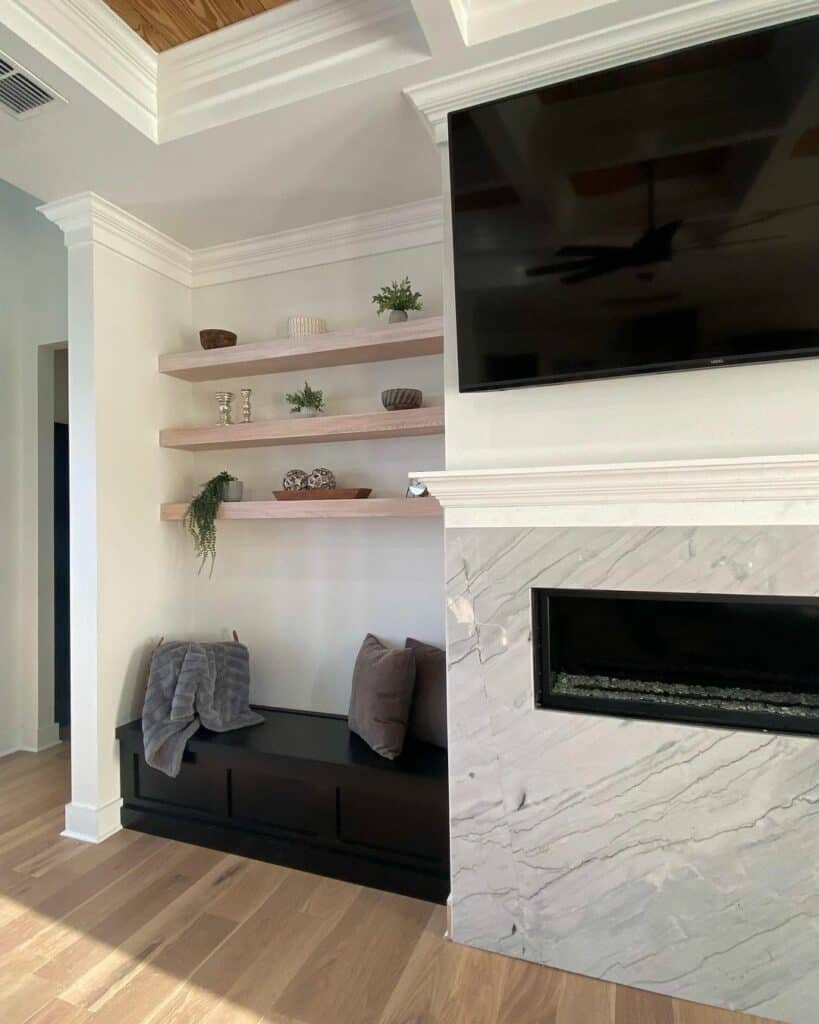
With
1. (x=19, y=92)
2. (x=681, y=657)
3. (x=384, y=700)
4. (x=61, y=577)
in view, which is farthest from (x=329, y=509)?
(x=61, y=577)

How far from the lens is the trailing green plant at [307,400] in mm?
2602

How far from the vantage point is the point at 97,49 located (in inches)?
72.1

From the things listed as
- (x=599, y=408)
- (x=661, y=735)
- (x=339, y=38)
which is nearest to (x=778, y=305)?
(x=599, y=408)

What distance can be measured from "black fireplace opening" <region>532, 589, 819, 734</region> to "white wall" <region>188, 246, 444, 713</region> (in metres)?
0.73

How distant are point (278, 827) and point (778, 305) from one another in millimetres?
2347

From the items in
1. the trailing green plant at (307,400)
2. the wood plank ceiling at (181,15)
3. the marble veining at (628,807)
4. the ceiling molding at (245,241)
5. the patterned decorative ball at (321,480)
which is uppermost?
the wood plank ceiling at (181,15)

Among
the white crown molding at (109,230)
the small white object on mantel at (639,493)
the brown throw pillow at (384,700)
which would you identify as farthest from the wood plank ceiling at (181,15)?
the brown throw pillow at (384,700)

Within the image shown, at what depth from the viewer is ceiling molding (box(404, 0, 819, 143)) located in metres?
1.53

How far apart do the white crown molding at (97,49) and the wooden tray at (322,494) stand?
1393 millimetres

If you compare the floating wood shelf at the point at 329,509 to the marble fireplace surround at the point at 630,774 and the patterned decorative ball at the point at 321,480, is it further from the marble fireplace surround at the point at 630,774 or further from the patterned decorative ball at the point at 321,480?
the marble fireplace surround at the point at 630,774

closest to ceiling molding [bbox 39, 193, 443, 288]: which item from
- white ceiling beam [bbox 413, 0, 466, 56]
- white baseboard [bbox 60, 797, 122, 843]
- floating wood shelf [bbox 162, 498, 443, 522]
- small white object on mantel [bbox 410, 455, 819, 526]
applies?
white ceiling beam [bbox 413, 0, 466, 56]

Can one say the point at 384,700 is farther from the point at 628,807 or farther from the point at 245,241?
the point at 245,241

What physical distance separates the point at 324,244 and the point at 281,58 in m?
0.88

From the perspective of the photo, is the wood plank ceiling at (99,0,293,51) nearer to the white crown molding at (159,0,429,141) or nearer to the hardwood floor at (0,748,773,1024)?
the white crown molding at (159,0,429,141)
